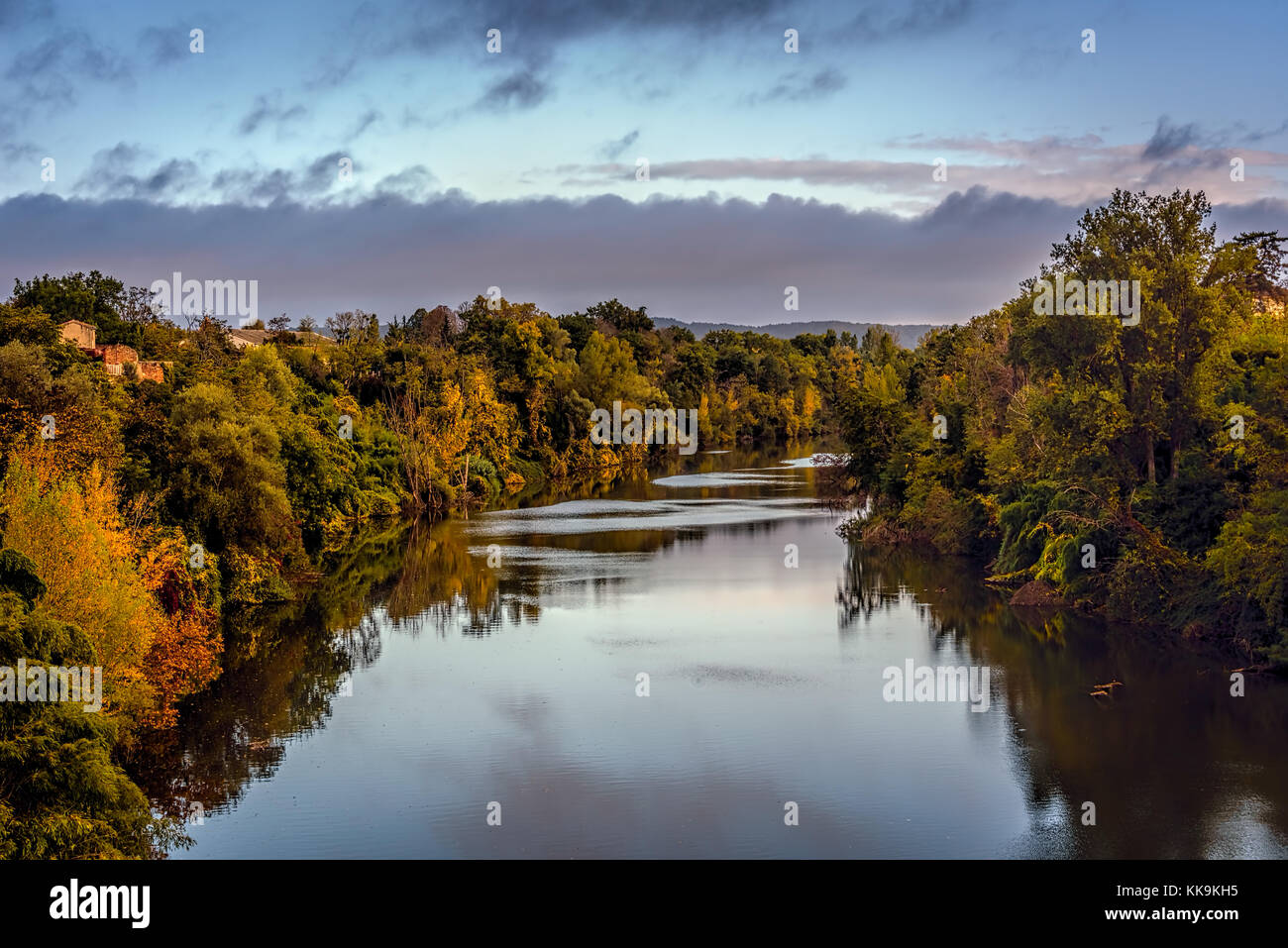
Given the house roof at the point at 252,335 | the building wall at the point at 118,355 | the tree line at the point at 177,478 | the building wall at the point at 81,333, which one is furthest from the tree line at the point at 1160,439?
the house roof at the point at 252,335

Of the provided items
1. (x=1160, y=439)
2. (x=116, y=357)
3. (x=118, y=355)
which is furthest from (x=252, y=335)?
(x=1160, y=439)

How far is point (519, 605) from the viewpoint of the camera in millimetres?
38781

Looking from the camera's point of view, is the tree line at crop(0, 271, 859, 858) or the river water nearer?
the tree line at crop(0, 271, 859, 858)

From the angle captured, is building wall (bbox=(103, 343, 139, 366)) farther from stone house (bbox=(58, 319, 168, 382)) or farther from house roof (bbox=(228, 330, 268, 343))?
house roof (bbox=(228, 330, 268, 343))

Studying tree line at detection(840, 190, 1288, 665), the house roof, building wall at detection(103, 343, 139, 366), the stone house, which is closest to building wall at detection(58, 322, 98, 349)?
the stone house

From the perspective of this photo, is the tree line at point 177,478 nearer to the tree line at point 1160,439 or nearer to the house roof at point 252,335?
the house roof at point 252,335

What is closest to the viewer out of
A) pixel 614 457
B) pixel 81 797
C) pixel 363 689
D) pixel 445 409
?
pixel 81 797

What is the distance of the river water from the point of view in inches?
774

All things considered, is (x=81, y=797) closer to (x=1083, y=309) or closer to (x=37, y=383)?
(x=37, y=383)

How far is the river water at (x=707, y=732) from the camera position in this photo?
19.7m

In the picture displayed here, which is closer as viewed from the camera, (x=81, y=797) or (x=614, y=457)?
(x=81, y=797)

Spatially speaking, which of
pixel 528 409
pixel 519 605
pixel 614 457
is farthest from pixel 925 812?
pixel 614 457
